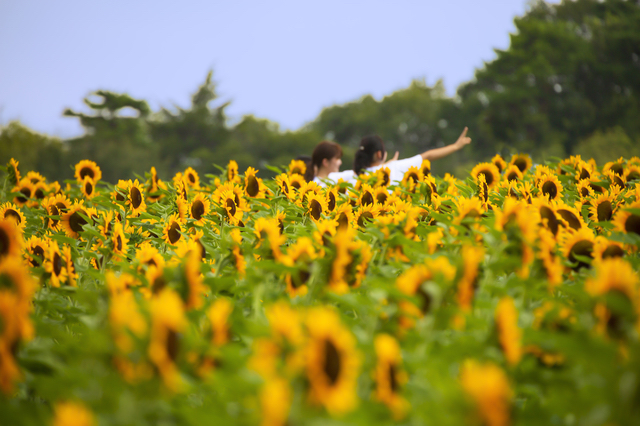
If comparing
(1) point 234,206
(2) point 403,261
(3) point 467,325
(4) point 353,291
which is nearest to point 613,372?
(3) point 467,325

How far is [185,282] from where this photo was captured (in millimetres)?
2018

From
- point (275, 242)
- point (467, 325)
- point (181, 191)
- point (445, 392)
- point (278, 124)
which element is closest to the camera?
point (445, 392)

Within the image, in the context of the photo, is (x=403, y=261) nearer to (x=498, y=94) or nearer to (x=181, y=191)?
(x=181, y=191)

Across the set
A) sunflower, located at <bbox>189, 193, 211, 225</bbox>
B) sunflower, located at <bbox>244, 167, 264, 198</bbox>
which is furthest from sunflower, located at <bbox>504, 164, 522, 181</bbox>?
sunflower, located at <bbox>189, 193, 211, 225</bbox>

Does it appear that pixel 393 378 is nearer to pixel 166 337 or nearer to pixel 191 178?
pixel 166 337

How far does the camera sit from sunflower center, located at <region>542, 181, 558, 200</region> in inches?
148

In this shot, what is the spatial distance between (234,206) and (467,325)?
2.16 meters

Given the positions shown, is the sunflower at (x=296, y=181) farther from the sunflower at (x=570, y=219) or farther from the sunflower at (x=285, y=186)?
the sunflower at (x=570, y=219)

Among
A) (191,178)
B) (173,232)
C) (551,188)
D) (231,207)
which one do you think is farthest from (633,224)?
(191,178)

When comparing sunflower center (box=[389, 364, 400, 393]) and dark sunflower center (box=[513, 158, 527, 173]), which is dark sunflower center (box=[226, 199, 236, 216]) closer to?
sunflower center (box=[389, 364, 400, 393])

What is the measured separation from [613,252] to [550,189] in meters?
1.55

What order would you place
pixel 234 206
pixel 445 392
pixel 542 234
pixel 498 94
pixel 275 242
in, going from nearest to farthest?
pixel 445 392
pixel 542 234
pixel 275 242
pixel 234 206
pixel 498 94

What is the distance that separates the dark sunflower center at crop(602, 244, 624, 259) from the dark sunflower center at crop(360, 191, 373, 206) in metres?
1.79

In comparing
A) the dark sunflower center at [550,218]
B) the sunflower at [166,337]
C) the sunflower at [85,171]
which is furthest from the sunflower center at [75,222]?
the dark sunflower center at [550,218]
